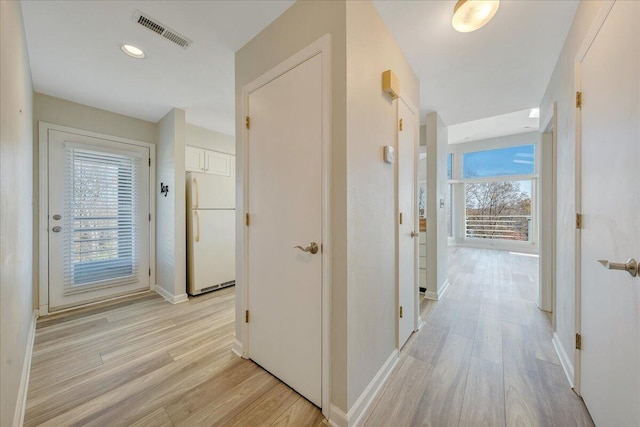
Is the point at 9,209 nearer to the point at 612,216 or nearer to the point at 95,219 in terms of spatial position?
the point at 95,219

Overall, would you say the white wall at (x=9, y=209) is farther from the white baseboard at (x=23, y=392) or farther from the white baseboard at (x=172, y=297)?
the white baseboard at (x=172, y=297)

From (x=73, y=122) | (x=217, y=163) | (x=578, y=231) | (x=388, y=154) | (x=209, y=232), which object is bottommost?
(x=209, y=232)

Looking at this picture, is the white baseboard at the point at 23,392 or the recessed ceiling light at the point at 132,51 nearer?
the white baseboard at the point at 23,392

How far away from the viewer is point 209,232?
335cm

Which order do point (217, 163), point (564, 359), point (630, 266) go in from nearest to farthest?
point (630, 266) → point (564, 359) → point (217, 163)

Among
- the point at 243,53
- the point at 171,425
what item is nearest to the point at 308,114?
the point at 243,53

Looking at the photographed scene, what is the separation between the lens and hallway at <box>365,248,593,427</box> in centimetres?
136

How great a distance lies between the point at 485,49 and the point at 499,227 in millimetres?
6306

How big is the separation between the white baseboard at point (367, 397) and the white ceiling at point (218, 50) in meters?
2.41

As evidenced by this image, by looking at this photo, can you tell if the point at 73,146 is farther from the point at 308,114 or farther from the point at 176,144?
the point at 308,114

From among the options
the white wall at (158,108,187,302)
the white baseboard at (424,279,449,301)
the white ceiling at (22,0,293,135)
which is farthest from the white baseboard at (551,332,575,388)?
the white wall at (158,108,187,302)

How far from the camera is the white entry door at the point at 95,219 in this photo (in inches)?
108

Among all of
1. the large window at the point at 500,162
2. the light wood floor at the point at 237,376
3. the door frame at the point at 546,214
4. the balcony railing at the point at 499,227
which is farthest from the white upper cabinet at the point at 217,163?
the balcony railing at the point at 499,227

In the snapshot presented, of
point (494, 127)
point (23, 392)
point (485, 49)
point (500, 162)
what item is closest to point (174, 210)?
point (23, 392)
